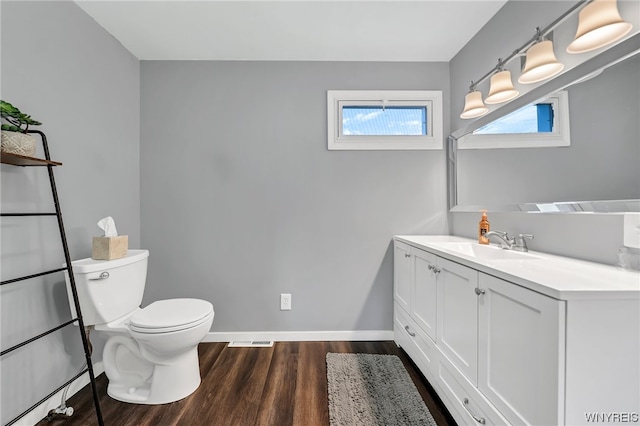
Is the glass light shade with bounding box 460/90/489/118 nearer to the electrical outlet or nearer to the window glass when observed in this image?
the window glass

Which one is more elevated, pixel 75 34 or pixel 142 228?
pixel 75 34

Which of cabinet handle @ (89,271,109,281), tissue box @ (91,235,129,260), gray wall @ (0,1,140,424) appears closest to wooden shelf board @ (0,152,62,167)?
gray wall @ (0,1,140,424)

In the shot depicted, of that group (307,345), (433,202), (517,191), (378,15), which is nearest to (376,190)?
(433,202)

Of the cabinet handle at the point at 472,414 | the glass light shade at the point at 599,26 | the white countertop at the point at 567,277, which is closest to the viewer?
the white countertop at the point at 567,277

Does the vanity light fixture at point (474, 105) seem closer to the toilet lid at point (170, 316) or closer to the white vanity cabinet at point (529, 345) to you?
the white vanity cabinet at point (529, 345)

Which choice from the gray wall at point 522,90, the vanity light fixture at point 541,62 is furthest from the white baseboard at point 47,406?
the vanity light fixture at point 541,62

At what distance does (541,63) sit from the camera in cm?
132

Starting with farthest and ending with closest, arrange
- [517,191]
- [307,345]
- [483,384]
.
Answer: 1. [307,345]
2. [517,191]
3. [483,384]

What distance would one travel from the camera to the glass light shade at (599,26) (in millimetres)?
1025

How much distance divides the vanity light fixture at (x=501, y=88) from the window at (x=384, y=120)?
2.06 ft

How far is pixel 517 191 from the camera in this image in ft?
5.14

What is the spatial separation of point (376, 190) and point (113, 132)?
1982mm

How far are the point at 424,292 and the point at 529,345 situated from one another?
0.80m

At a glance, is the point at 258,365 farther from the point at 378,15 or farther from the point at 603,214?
the point at 378,15
